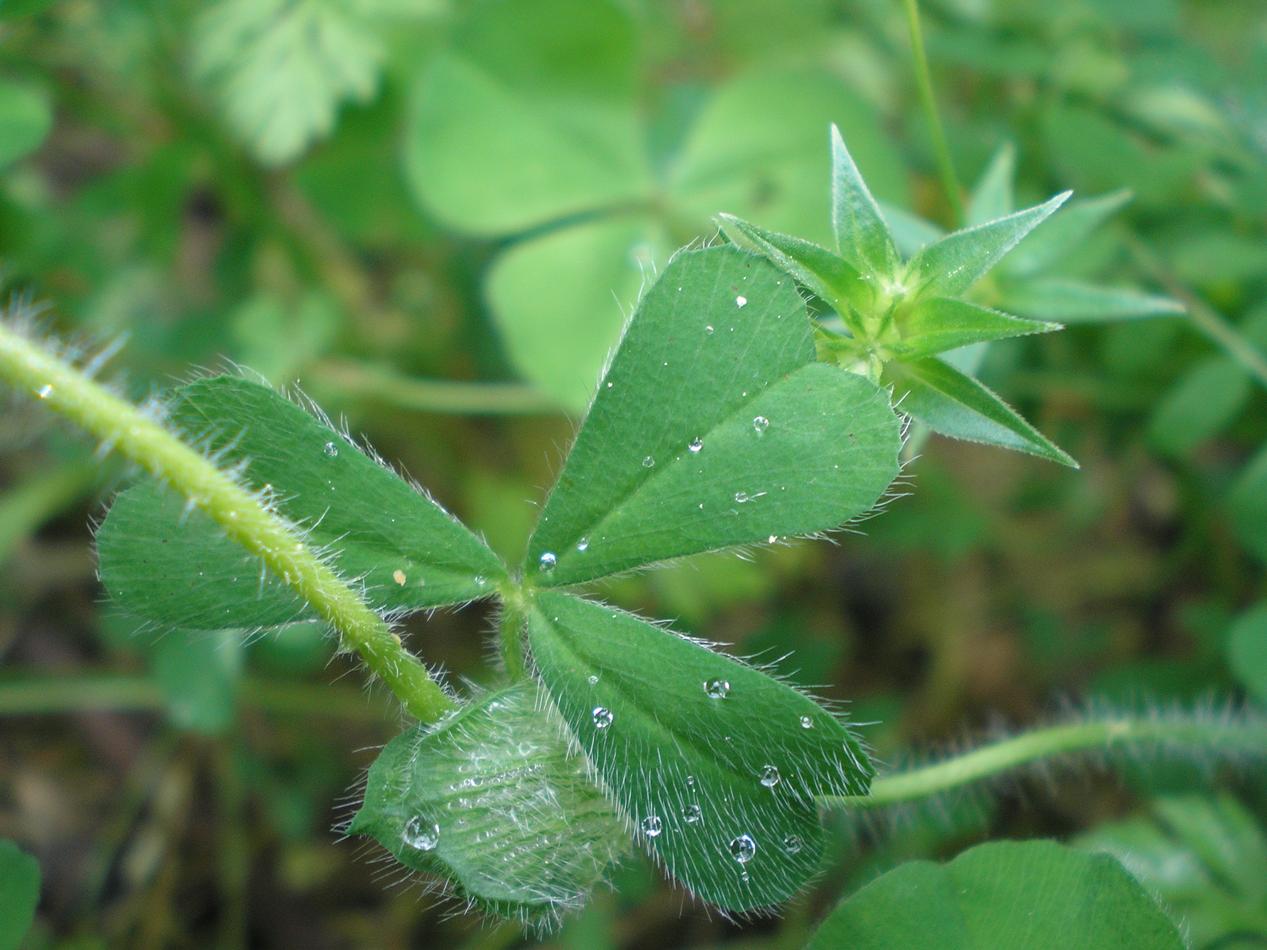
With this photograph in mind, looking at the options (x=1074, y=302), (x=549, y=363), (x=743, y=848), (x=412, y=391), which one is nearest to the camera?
(x=743, y=848)

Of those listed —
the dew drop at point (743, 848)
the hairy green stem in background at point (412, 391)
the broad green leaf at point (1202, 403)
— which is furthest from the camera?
the hairy green stem in background at point (412, 391)

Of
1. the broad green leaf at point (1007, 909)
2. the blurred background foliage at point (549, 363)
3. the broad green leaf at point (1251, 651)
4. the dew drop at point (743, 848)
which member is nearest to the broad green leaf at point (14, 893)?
the blurred background foliage at point (549, 363)

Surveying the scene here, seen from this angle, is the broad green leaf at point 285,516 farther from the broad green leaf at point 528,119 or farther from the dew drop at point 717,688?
the broad green leaf at point 528,119

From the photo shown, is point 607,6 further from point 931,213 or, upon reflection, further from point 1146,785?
point 1146,785

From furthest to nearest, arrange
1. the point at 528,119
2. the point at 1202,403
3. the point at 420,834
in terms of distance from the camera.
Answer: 1. the point at 528,119
2. the point at 1202,403
3. the point at 420,834

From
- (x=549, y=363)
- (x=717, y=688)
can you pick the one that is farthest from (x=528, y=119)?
(x=717, y=688)

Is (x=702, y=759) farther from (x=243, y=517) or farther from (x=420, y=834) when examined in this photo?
A: (x=243, y=517)

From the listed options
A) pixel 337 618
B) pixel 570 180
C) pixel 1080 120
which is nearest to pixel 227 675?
pixel 337 618
